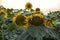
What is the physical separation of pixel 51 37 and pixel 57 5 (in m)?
4.36

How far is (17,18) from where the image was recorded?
123 cm

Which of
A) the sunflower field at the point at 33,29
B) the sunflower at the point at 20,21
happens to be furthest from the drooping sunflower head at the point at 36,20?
the sunflower at the point at 20,21

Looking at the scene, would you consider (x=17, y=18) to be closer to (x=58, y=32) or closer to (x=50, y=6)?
(x=58, y=32)

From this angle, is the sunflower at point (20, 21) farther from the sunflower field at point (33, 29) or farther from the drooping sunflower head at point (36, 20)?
the drooping sunflower head at point (36, 20)

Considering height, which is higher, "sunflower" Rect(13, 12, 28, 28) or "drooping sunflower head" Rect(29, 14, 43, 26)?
"drooping sunflower head" Rect(29, 14, 43, 26)

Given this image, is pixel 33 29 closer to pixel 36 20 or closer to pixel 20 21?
pixel 36 20

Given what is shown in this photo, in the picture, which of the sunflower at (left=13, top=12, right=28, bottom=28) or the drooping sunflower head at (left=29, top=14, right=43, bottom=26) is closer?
the drooping sunflower head at (left=29, top=14, right=43, bottom=26)

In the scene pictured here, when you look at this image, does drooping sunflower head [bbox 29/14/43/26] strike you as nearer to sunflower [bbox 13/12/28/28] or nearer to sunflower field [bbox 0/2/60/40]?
sunflower field [bbox 0/2/60/40]

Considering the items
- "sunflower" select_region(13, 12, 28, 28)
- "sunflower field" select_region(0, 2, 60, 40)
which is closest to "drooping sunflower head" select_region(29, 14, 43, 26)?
"sunflower field" select_region(0, 2, 60, 40)

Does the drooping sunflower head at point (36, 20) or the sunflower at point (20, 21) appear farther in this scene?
the sunflower at point (20, 21)

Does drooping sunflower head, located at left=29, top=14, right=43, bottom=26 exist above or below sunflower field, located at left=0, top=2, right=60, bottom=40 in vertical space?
above

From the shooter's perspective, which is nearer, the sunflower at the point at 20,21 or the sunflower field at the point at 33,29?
the sunflower field at the point at 33,29

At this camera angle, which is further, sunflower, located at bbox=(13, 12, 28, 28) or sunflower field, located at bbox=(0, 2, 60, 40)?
sunflower, located at bbox=(13, 12, 28, 28)

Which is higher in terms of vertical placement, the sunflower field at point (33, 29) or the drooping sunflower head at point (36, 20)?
the drooping sunflower head at point (36, 20)
